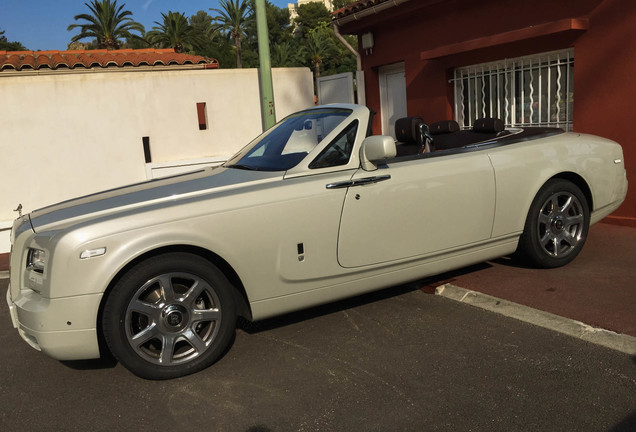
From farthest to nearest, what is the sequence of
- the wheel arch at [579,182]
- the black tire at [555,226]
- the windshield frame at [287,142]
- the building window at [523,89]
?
the building window at [523,89]
the wheel arch at [579,182]
the black tire at [555,226]
the windshield frame at [287,142]

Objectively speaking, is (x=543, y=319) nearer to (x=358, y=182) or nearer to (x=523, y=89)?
(x=358, y=182)

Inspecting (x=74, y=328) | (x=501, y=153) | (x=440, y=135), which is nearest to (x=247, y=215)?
(x=74, y=328)

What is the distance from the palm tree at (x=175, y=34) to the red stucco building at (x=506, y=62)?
33.4 m

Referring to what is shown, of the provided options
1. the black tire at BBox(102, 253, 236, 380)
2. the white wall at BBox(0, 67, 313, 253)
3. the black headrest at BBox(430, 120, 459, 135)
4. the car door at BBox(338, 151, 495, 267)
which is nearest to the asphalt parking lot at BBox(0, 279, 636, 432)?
the black tire at BBox(102, 253, 236, 380)

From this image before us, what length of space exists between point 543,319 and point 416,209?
1.17m

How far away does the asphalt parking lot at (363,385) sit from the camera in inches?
116

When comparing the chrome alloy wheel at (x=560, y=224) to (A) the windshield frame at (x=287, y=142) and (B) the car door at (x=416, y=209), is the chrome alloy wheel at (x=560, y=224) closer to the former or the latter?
(B) the car door at (x=416, y=209)

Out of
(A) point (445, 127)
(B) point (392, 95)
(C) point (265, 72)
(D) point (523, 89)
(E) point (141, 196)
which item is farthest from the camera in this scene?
(B) point (392, 95)

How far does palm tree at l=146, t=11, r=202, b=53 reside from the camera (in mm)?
41656

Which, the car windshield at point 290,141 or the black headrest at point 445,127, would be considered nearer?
the car windshield at point 290,141

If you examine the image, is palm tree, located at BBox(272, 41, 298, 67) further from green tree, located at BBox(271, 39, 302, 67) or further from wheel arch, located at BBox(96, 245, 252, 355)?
wheel arch, located at BBox(96, 245, 252, 355)

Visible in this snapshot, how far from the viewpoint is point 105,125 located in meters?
10.8

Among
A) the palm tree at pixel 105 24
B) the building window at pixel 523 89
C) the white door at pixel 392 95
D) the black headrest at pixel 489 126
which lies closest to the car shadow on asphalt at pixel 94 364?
the black headrest at pixel 489 126

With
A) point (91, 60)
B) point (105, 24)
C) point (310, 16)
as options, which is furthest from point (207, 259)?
point (310, 16)
